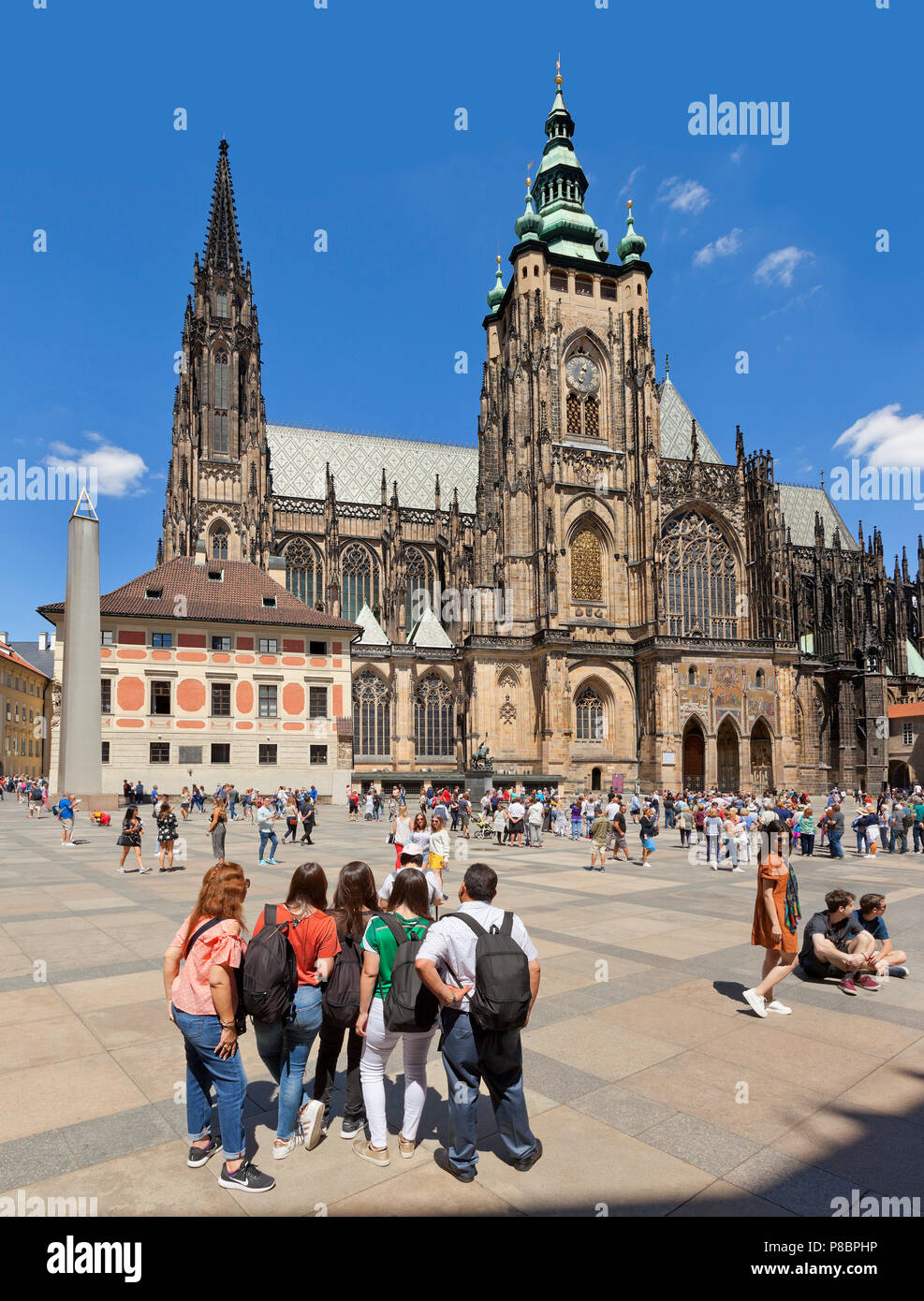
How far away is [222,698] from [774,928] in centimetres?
3243

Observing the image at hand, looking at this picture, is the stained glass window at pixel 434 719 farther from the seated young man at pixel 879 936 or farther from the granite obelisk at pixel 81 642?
the seated young man at pixel 879 936

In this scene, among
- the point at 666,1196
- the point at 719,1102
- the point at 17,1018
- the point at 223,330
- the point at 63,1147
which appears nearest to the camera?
the point at 666,1196

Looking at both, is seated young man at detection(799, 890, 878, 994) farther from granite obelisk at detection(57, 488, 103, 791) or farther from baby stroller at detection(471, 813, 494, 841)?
granite obelisk at detection(57, 488, 103, 791)

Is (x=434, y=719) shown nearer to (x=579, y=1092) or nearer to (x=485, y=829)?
(x=485, y=829)

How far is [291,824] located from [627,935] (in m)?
12.7

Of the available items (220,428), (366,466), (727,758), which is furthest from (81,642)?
(366,466)

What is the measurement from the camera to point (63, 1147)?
4.25 meters

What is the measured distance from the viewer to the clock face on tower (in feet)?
169

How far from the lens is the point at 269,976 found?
3832 mm

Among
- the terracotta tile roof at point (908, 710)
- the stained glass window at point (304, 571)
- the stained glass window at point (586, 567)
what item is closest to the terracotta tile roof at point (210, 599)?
the stained glass window at point (304, 571)

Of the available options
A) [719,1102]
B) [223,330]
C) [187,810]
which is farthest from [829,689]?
[719,1102]

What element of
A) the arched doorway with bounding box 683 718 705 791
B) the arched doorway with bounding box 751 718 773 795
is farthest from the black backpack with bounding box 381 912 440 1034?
the arched doorway with bounding box 751 718 773 795
